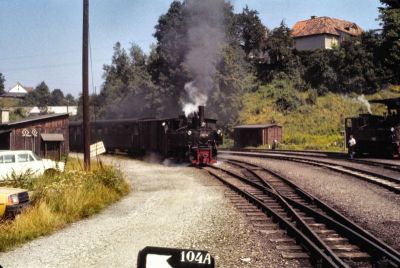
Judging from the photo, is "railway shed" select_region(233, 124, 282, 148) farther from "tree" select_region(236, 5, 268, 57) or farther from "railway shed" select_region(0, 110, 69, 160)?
"tree" select_region(236, 5, 268, 57)

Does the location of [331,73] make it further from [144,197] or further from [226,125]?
[144,197]

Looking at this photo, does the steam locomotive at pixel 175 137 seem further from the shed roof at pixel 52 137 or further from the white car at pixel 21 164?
the white car at pixel 21 164

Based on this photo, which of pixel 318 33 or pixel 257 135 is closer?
pixel 257 135

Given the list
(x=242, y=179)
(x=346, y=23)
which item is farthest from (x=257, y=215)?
(x=346, y=23)

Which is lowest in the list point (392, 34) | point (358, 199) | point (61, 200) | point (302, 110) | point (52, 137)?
point (358, 199)

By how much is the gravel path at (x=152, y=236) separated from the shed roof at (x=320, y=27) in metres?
60.4

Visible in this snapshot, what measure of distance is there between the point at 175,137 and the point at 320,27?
52.1 m

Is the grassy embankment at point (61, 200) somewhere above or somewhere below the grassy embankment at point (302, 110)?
below

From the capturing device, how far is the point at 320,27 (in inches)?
2692

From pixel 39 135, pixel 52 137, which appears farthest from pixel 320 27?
pixel 39 135

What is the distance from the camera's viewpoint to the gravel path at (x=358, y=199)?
874 centimetres

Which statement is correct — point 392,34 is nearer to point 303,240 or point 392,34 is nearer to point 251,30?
point 303,240

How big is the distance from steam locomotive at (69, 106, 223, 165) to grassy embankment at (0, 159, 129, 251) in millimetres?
8071

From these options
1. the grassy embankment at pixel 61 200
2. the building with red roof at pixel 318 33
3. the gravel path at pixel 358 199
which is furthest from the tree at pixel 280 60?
the grassy embankment at pixel 61 200
